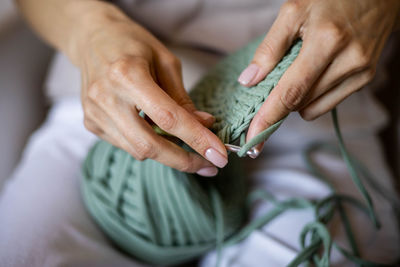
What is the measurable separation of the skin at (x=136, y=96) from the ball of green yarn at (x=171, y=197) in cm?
6

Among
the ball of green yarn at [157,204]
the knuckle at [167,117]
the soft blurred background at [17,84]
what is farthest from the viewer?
the soft blurred background at [17,84]

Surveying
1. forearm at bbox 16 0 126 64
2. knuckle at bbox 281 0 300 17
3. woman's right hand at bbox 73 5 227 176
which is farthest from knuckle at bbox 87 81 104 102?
knuckle at bbox 281 0 300 17

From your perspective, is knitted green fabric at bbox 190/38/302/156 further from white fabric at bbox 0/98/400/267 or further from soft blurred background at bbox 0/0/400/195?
soft blurred background at bbox 0/0/400/195

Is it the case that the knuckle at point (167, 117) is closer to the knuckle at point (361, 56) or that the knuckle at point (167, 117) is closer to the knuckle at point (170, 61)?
the knuckle at point (170, 61)

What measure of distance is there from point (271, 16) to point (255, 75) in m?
0.28

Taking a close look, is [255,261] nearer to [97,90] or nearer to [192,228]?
[192,228]

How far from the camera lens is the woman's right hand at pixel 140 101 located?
0.35 meters

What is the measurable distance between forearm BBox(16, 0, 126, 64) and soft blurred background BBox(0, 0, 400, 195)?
14 cm

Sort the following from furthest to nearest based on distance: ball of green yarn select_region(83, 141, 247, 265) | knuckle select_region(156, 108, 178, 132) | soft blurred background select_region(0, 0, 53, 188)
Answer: soft blurred background select_region(0, 0, 53, 188)
ball of green yarn select_region(83, 141, 247, 265)
knuckle select_region(156, 108, 178, 132)

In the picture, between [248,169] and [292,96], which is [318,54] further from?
[248,169]

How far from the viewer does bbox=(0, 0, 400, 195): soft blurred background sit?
71 cm

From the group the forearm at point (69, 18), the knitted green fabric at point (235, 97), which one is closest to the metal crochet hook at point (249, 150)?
the knitted green fabric at point (235, 97)

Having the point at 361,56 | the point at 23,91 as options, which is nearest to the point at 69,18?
the point at 23,91

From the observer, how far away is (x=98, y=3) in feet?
1.68
